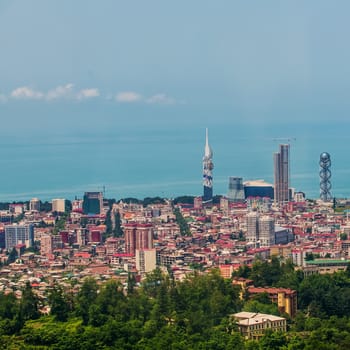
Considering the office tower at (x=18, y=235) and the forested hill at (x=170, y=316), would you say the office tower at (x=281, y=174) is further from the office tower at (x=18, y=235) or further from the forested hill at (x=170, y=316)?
the forested hill at (x=170, y=316)

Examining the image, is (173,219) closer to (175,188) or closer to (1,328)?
(175,188)

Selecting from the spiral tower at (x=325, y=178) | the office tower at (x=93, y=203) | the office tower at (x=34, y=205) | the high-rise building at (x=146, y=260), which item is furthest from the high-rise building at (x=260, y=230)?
the spiral tower at (x=325, y=178)

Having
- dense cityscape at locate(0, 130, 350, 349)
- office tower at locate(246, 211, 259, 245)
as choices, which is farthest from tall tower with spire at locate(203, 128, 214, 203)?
office tower at locate(246, 211, 259, 245)

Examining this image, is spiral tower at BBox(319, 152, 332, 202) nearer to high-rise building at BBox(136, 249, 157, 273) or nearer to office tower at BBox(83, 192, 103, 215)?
office tower at BBox(83, 192, 103, 215)

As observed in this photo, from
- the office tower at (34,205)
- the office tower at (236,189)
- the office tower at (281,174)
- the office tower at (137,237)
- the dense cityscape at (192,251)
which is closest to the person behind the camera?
the dense cityscape at (192,251)

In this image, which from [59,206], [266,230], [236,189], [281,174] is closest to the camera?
[266,230]

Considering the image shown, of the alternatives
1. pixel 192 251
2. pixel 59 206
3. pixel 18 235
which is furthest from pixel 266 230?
pixel 59 206

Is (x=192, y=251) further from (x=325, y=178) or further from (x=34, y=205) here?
(x=325, y=178)
